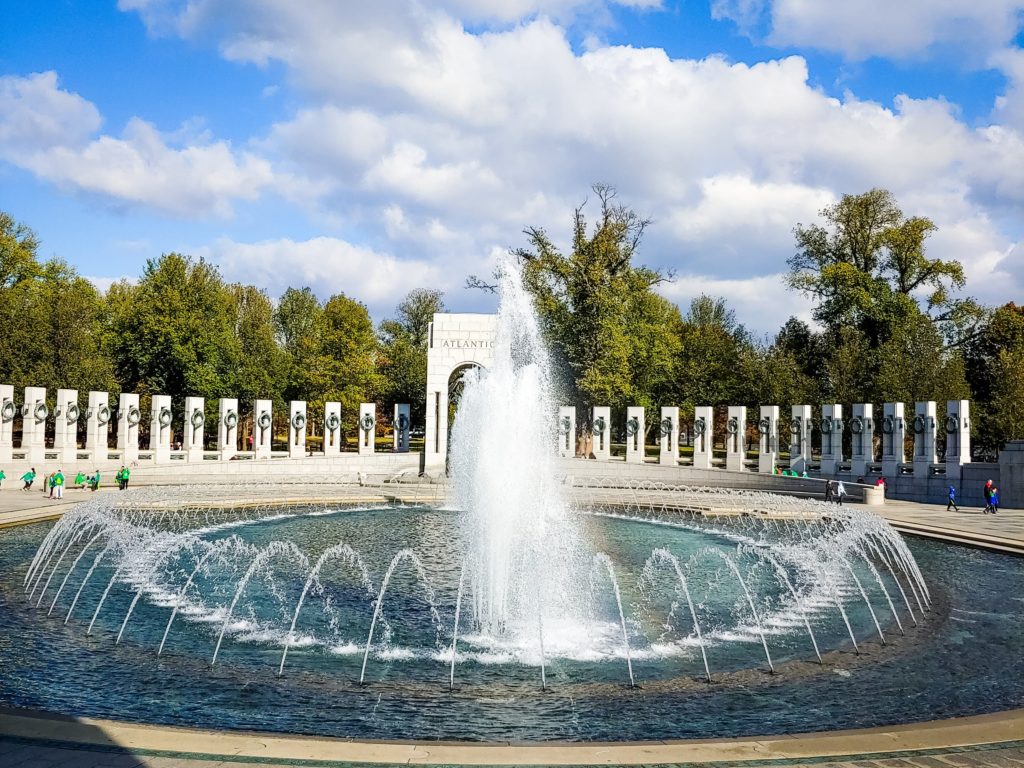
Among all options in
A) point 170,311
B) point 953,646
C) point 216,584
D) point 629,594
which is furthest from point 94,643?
point 170,311

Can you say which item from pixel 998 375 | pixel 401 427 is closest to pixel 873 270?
pixel 998 375

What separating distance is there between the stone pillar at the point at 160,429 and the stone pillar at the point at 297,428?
19.9 ft

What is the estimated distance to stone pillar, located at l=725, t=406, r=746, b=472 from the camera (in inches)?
1548

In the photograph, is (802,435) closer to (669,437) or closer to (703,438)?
(703,438)

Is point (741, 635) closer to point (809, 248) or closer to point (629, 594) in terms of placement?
point (629, 594)

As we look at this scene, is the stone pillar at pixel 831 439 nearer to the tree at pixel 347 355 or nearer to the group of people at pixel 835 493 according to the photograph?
the group of people at pixel 835 493

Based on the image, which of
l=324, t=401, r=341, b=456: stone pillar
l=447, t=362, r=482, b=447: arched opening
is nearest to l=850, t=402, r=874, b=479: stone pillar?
l=447, t=362, r=482, b=447: arched opening

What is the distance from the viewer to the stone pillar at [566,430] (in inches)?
1700

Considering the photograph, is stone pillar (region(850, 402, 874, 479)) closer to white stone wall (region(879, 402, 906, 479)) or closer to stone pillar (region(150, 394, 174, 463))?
white stone wall (region(879, 402, 906, 479))

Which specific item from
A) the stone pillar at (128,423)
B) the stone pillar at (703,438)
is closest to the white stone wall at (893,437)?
the stone pillar at (703,438)

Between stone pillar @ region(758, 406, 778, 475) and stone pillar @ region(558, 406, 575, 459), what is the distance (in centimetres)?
1009

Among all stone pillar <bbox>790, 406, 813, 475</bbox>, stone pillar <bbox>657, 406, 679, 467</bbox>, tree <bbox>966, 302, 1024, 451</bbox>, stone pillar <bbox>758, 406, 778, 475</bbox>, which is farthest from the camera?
tree <bbox>966, 302, 1024, 451</bbox>

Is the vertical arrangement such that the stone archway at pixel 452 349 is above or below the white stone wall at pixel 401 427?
above

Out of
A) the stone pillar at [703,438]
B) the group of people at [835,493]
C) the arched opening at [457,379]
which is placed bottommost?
the group of people at [835,493]
